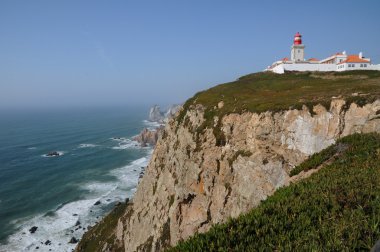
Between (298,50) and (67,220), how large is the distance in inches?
2609

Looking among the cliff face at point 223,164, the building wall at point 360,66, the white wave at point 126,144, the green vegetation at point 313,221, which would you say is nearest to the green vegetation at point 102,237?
the cliff face at point 223,164

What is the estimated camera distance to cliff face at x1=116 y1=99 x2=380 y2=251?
33.1 m

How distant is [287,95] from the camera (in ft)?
144

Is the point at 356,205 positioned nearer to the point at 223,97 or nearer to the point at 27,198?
the point at 223,97

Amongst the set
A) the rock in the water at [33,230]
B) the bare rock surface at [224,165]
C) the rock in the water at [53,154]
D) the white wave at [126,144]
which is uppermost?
the bare rock surface at [224,165]

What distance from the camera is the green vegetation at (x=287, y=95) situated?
35781mm

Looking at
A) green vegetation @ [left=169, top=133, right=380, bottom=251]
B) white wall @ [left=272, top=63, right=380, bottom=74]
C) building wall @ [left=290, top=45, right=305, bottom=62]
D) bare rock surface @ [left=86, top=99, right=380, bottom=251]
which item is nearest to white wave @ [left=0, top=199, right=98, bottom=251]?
bare rock surface @ [left=86, top=99, right=380, bottom=251]

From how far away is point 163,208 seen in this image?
164 feet

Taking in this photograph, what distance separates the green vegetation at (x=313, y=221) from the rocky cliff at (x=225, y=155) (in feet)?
33.9

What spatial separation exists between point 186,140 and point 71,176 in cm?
6489

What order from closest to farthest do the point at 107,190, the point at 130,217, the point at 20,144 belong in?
the point at 130,217 → the point at 107,190 → the point at 20,144

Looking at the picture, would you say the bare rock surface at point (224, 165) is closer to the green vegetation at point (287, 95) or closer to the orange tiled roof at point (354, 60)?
the green vegetation at point (287, 95)

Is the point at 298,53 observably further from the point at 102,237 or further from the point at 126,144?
the point at 126,144

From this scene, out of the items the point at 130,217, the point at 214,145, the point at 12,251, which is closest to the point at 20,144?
the point at 12,251
